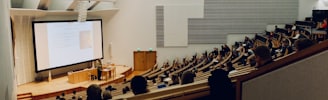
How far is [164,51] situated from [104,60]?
1.98m

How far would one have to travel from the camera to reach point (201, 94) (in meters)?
2.57

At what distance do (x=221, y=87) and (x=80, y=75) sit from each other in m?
6.90

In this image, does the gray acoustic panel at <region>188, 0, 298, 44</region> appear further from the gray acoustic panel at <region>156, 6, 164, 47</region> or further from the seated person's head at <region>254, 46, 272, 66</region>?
the seated person's head at <region>254, 46, 272, 66</region>

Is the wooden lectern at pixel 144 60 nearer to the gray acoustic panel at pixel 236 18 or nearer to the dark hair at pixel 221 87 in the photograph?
the gray acoustic panel at pixel 236 18

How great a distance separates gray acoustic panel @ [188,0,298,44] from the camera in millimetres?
10945

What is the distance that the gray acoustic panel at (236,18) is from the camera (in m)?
10.9

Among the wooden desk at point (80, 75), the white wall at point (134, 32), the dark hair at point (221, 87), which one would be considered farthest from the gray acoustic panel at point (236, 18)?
the dark hair at point (221, 87)

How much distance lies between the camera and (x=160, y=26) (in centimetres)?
1110

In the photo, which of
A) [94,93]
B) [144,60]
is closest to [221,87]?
[94,93]

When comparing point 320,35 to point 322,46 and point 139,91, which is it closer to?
point 139,91

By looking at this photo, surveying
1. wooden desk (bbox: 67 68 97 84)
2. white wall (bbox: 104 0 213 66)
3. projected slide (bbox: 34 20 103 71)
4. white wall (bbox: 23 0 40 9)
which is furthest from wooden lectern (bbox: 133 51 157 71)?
white wall (bbox: 23 0 40 9)

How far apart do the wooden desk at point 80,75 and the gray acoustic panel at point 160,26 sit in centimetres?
270

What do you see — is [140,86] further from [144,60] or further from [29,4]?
[144,60]

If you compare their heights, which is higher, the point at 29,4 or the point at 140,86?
the point at 29,4
